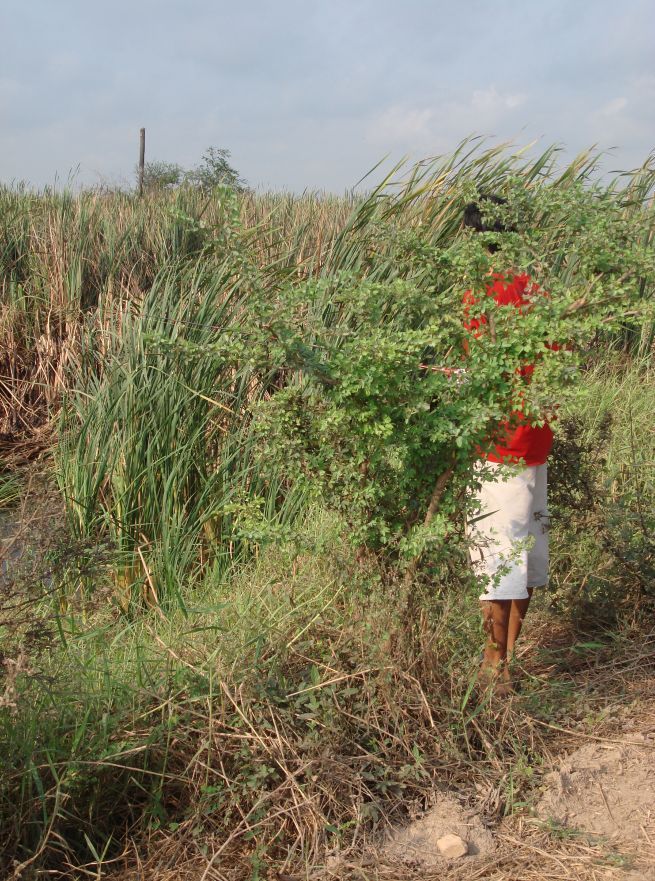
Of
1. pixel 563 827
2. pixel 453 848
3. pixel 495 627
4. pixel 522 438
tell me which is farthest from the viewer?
pixel 495 627

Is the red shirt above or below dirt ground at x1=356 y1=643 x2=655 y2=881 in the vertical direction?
above

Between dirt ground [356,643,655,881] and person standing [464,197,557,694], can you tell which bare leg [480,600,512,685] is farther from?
dirt ground [356,643,655,881]

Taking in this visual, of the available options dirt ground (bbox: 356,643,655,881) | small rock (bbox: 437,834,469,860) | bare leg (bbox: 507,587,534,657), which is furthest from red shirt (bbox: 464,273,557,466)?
small rock (bbox: 437,834,469,860)

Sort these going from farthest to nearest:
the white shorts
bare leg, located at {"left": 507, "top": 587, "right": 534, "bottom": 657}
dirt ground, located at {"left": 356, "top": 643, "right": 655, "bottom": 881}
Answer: bare leg, located at {"left": 507, "top": 587, "right": 534, "bottom": 657} → the white shorts → dirt ground, located at {"left": 356, "top": 643, "right": 655, "bottom": 881}

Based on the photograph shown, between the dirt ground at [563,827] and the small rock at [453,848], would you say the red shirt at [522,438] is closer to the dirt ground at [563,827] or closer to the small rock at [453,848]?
the dirt ground at [563,827]

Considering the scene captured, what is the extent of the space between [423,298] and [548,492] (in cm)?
135

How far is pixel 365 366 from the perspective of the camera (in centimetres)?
241

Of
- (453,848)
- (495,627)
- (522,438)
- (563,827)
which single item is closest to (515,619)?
(495,627)

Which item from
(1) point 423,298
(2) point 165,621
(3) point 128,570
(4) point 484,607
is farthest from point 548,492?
(3) point 128,570

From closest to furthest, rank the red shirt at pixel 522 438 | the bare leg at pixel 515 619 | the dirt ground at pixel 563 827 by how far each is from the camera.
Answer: the dirt ground at pixel 563 827 < the red shirt at pixel 522 438 < the bare leg at pixel 515 619

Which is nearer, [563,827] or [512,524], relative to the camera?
[563,827]

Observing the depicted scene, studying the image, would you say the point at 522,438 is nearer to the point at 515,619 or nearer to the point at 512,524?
the point at 512,524

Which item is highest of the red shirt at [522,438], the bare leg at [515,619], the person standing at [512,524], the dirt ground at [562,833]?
the red shirt at [522,438]

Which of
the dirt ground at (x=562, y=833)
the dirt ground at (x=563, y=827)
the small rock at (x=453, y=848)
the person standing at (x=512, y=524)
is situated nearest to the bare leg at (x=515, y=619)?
the person standing at (x=512, y=524)
